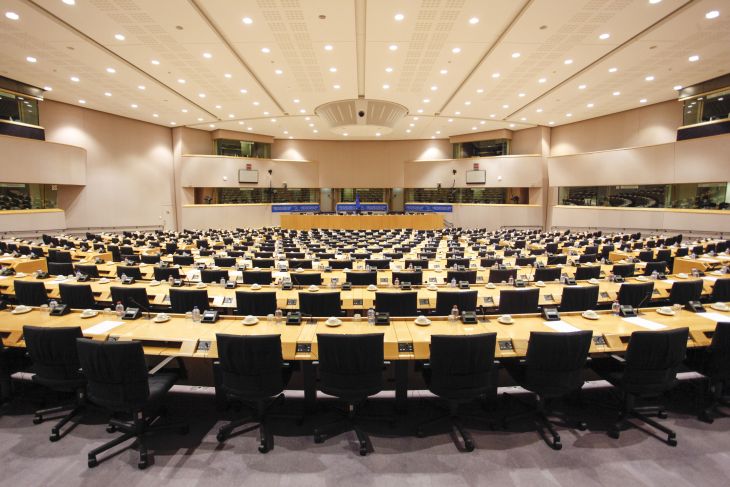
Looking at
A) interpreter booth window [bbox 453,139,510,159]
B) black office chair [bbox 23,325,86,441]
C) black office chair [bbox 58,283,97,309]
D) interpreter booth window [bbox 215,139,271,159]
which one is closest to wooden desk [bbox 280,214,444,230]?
interpreter booth window [bbox 215,139,271,159]

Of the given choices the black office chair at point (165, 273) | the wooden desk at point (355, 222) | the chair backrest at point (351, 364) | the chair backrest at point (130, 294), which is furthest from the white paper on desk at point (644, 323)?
the wooden desk at point (355, 222)

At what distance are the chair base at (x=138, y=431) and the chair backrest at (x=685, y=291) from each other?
7.17 metres

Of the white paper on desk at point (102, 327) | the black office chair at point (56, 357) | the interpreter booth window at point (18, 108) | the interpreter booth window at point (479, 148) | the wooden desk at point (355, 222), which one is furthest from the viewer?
the interpreter booth window at point (479, 148)

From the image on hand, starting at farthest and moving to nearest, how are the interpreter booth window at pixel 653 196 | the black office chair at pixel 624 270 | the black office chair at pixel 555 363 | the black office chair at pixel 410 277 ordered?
the interpreter booth window at pixel 653 196
the black office chair at pixel 624 270
the black office chair at pixel 410 277
the black office chair at pixel 555 363

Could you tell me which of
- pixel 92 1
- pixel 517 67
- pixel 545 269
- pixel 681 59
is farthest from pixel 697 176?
pixel 92 1

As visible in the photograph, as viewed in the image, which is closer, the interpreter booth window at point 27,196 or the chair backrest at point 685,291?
the chair backrest at point 685,291

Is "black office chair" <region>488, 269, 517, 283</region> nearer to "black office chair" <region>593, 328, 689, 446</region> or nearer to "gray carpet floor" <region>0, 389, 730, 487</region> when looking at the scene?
"gray carpet floor" <region>0, 389, 730, 487</region>

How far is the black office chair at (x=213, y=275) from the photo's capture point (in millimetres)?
7262

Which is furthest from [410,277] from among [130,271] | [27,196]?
[27,196]

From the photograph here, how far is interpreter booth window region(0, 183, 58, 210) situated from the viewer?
17578 mm

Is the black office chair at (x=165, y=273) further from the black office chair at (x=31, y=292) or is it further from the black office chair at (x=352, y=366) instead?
the black office chair at (x=352, y=366)

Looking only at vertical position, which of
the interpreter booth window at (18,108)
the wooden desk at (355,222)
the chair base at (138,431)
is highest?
the interpreter booth window at (18,108)

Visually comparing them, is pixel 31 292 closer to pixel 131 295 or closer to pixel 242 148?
pixel 131 295

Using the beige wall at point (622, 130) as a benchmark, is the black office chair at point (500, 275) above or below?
below
